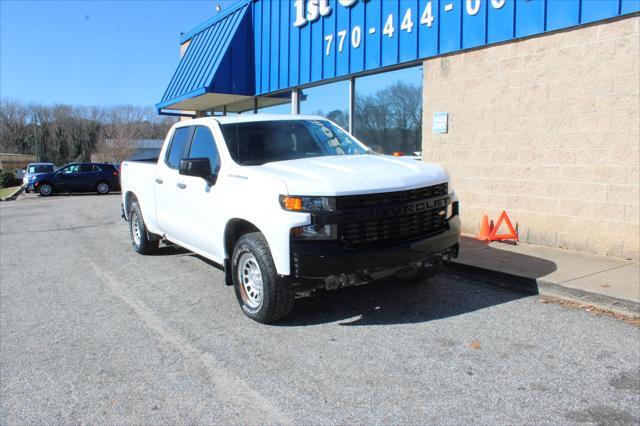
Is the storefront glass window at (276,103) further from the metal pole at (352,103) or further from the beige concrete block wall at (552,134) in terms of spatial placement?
the beige concrete block wall at (552,134)

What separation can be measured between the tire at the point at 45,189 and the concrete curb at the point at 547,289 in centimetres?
2415

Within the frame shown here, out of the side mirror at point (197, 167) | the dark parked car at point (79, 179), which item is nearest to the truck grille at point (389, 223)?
the side mirror at point (197, 167)

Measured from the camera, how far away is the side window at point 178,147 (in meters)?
6.52

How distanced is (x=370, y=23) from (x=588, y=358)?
7810 millimetres

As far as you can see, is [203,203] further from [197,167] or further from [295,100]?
[295,100]

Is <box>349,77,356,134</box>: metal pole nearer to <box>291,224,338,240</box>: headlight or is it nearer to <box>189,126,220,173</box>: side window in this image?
<box>189,126,220,173</box>: side window

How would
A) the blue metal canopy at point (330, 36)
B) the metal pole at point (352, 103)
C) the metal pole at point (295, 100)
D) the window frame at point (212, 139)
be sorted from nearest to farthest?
the window frame at point (212, 139) < the blue metal canopy at point (330, 36) < the metal pole at point (352, 103) < the metal pole at point (295, 100)

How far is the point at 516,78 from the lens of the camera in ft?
26.0

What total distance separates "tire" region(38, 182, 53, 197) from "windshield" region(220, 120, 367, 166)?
922 inches

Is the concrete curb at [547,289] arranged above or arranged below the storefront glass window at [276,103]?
below

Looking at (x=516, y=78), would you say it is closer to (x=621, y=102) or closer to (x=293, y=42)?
(x=621, y=102)

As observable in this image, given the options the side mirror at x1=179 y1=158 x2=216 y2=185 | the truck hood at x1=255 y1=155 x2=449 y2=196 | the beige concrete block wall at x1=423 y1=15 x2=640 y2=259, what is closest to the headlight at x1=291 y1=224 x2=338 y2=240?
the truck hood at x1=255 y1=155 x2=449 y2=196

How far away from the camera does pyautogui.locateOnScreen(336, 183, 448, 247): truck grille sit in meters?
4.46

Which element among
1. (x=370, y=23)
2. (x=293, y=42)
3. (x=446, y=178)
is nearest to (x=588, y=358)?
(x=446, y=178)
